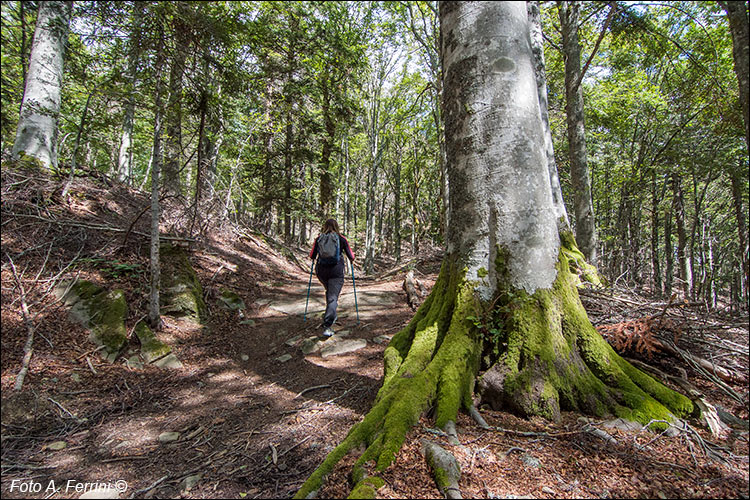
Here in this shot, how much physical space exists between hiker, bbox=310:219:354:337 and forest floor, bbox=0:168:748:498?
A: 29.1 inches

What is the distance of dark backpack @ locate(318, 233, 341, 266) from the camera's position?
18.6ft

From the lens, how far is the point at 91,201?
6.62m

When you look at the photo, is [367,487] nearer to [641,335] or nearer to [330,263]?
[641,335]

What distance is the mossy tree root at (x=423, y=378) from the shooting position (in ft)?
6.49

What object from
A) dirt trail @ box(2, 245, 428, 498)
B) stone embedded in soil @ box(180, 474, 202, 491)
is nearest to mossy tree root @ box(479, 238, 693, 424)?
dirt trail @ box(2, 245, 428, 498)

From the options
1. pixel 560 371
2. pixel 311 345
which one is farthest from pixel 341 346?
pixel 560 371

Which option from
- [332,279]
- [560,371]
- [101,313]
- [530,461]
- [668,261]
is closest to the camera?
[530,461]

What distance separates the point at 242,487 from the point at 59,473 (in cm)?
168

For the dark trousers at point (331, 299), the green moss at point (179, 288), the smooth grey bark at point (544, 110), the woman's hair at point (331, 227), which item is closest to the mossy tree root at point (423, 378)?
the dark trousers at point (331, 299)

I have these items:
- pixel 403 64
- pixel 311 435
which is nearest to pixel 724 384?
pixel 311 435

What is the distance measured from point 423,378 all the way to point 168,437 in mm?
Answer: 2699

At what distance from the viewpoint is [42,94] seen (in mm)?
6316

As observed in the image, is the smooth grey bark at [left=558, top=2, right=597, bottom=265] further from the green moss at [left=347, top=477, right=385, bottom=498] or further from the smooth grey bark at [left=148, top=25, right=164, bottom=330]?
the smooth grey bark at [left=148, top=25, right=164, bottom=330]

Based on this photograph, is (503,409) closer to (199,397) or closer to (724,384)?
(724,384)
